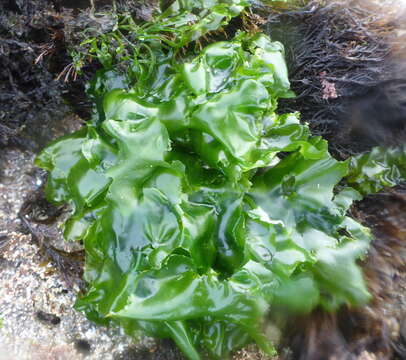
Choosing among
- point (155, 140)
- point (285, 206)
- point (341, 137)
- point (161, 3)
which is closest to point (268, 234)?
point (285, 206)

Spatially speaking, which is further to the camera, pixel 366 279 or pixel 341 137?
pixel 341 137

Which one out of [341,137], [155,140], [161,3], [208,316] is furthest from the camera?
[341,137]

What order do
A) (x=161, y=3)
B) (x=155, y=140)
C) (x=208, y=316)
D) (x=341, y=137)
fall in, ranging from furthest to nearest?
(x=341, y=137) < (x=161, y=3) < (x=208, y=316) < (x=155, y=140)

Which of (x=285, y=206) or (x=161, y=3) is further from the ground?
(x=161, y=3)

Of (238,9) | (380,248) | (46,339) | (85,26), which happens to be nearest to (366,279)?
(380,248)

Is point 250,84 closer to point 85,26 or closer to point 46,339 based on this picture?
point 85,26

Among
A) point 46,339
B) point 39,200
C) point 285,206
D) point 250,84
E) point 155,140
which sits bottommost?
point 46,339
